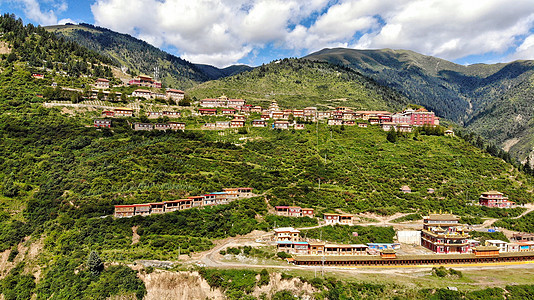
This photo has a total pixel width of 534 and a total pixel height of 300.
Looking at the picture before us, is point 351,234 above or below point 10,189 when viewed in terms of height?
below

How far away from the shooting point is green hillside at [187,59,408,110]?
118125mm

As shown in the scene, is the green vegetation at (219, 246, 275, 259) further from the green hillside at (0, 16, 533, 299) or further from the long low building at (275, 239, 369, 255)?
the green hillside at (0, 16, 533, 299)

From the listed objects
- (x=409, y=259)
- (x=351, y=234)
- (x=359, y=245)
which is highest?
(x=351, y=234)

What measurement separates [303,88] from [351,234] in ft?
309

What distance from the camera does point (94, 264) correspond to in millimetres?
36000

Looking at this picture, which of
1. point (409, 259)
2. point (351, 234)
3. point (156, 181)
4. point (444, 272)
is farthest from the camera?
point (156, 181)

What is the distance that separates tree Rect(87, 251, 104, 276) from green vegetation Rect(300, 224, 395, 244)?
920 inches

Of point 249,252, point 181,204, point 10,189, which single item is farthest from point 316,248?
point 10,189

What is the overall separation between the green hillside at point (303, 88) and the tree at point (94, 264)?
75663mm

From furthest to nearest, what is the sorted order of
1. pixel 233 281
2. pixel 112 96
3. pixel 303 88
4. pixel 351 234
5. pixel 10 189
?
pixel 303 88, pixel 112 96, pixel 10 189, pixel 351 234, pixel 233 281

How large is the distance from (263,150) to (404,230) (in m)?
29.6

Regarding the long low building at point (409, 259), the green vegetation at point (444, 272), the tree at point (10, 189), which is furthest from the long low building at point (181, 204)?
the green vegetation at point (444, 272)

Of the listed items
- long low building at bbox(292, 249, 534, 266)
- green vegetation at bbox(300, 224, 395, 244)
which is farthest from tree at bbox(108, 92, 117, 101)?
long low building at bbox(292, 249, 534, 266)

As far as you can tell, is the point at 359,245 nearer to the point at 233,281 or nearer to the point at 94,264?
the point at 233,281
